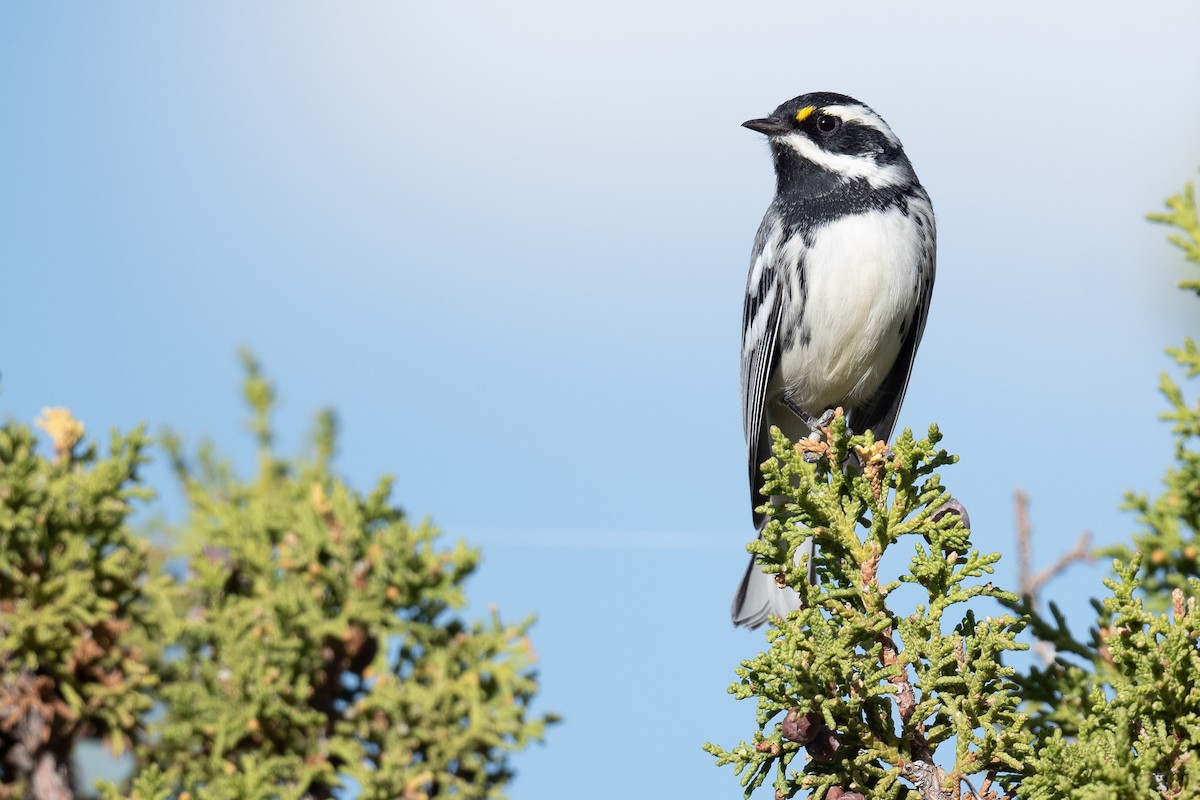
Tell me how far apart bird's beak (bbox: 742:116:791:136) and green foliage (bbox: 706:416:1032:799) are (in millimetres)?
2562

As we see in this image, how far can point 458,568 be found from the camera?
199 inches

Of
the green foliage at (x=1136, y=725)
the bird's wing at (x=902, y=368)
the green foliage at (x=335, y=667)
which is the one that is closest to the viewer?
the green foliage at (x=1136, y=725)

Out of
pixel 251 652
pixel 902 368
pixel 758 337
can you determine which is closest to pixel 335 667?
pixel 251 652

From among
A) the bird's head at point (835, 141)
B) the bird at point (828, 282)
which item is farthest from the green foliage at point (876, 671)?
the bird's head at point (835, 141)

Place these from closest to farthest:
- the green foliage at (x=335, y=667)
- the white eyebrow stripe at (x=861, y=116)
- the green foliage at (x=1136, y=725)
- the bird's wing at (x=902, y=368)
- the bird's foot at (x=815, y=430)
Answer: the green foliage at (x=1136, y=725)
the bird's foot at (x=815, y=430)
the green foliage at (x=335, y=667)
the bird's wing at (x=902, y=368)
the white eyebrow stripe at (x=861, y=116)

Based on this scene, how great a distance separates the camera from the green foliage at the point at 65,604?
471cm

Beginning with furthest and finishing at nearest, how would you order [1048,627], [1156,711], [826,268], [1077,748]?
[826,268], [1048,627], [1156,711], [1077,748]

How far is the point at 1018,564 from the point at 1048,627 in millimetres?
1319

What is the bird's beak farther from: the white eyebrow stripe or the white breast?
the white breast

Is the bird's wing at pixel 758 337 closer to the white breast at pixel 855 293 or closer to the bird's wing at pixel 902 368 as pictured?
the white breast at pixel 855 293

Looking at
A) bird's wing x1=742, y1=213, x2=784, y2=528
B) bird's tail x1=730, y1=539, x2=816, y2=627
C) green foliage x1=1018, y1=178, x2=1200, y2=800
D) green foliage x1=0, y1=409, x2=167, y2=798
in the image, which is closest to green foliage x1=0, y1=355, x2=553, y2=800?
green foliage x1=0, y1=409, x2=167, y2=798

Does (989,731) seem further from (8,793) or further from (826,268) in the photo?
(8,793)

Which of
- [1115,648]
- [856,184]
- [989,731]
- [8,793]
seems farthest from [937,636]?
[8,793]

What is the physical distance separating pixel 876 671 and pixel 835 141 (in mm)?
3002
